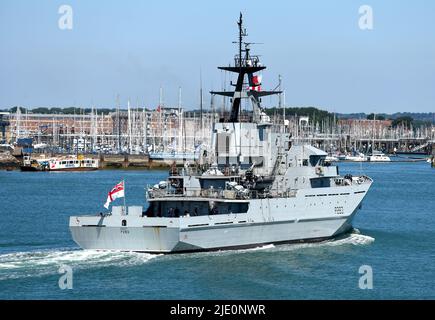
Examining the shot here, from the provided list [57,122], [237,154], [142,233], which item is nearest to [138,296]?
[142,233]

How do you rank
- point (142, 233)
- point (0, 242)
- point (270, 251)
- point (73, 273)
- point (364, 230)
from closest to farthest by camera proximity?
point (73, 273), point (142, 233), point (270, 251), point (0, 242), point (364, 230)

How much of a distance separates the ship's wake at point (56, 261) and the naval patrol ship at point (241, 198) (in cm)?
57

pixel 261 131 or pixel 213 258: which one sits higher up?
pixel 261 131

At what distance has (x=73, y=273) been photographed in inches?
1176

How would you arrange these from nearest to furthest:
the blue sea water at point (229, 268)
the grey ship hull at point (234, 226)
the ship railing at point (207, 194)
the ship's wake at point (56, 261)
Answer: the blue sea water at point (229, 268) < the ship's wake at point (56, 261) < the grey ship hull at point (234, 226) < the ship railing at point (207, 194)

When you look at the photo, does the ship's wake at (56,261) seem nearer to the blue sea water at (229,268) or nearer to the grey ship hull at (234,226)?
the blue sea water at (229,268)

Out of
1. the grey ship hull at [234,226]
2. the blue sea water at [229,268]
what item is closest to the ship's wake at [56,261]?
the blue sea water at [229,268]

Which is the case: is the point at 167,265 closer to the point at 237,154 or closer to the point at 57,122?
the point at 237,154

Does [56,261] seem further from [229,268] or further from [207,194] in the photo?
[207,194]

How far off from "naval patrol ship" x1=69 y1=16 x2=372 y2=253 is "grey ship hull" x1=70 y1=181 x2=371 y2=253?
1.4 inches

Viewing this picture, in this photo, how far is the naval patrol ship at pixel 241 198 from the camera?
3278 cm

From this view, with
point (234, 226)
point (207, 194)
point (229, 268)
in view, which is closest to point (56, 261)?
point (229, 268)

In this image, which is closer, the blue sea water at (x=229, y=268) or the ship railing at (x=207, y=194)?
the blue sea water at (x=229, y=268)

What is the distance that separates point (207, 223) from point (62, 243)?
683cm
